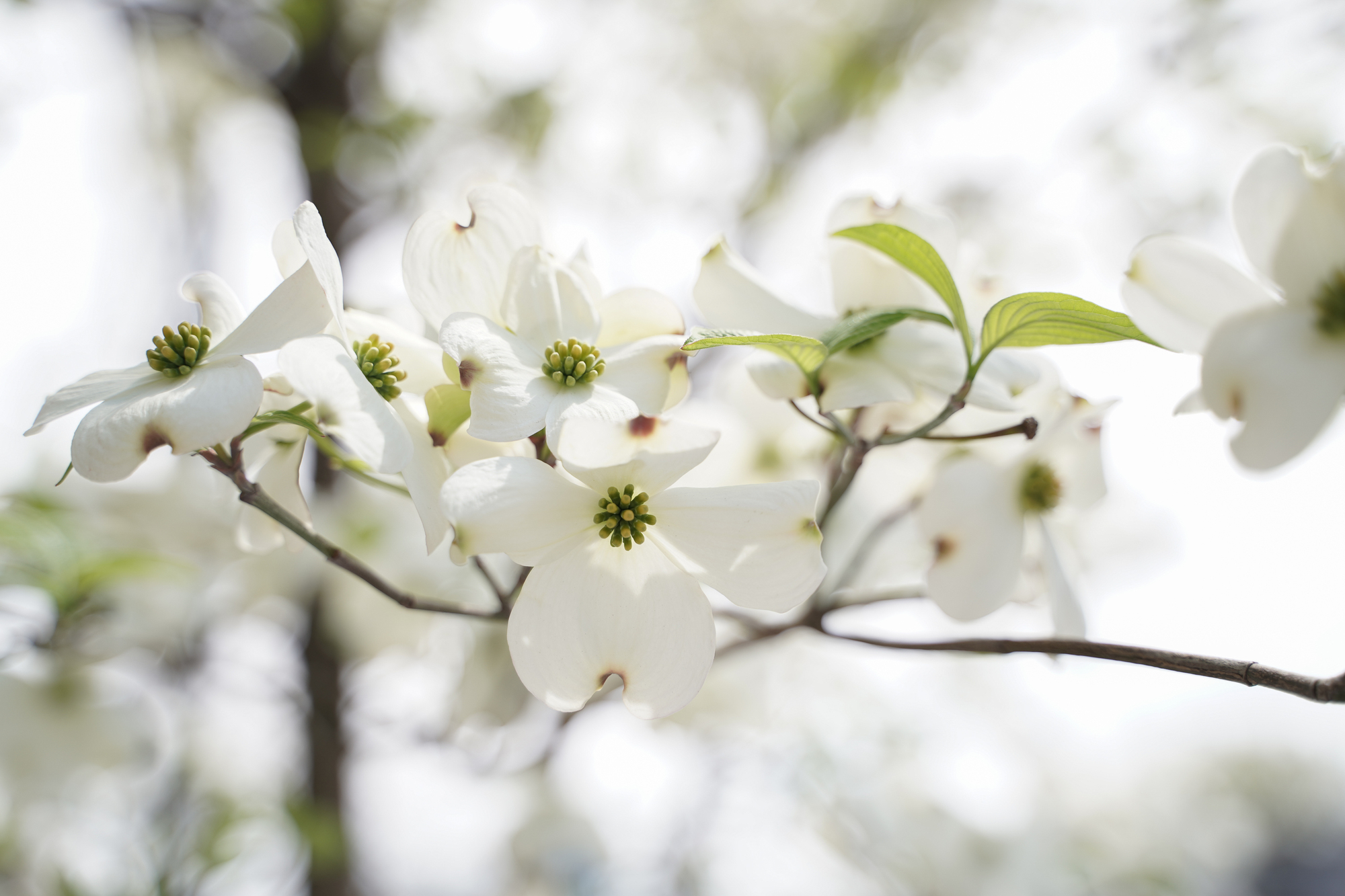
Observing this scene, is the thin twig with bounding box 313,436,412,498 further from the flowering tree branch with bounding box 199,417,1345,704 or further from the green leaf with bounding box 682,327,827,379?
the green leaf with bounding box 682,327,827,379

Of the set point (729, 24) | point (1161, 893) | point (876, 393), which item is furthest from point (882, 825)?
point (729, 24)

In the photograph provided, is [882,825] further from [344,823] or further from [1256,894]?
[1256,894]

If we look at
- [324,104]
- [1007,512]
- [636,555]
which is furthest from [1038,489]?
[324,104]

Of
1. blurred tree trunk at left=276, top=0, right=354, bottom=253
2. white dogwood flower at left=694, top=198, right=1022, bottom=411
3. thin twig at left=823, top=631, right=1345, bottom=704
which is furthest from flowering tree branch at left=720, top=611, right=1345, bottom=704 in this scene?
blurred tree trunk at left=276, top=0, right=354, bottom=253

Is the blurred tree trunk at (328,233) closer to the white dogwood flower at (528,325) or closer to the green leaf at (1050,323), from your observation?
the white dogwood flower at (528,325)

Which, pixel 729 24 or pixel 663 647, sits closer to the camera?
pixel 663 647

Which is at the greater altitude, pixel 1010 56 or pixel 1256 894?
pixel 1010 56
